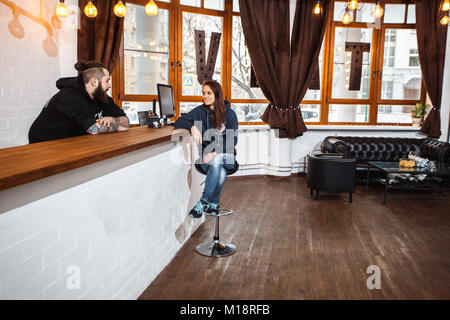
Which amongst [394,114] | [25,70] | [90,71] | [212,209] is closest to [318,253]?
[212,209]

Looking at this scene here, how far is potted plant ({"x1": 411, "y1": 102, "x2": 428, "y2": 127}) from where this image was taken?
6562 mm

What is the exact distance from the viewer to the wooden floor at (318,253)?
2564mm

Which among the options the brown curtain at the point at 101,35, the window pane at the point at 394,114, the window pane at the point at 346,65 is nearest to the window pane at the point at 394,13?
the window pane at the point at 346,65

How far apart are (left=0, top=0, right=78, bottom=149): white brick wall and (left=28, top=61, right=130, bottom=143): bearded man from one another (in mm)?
900

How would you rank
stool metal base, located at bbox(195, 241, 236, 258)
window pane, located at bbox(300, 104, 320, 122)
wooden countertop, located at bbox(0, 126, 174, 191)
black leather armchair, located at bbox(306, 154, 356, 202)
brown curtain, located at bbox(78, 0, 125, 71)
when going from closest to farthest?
wooden countertop, located at bbox(0, 126, 174, 191) < stool metal base, located at bbox(195, 241, 236, 258) < brown curtain, located at bbox(78, 0, 125, 71) < black leather armchair, located at bbox(306, 154, 356, 202) < window pane, located at bbox(300, 104, 320, 122)

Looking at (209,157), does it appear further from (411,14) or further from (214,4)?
(411,14)

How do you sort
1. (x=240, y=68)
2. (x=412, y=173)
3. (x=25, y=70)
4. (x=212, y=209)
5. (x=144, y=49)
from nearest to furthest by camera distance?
1. (x=212, y=209)
2. (x=25, y=70)
3. (x=412, y=173)
4. (x=144, y=49)
5. (x=240, y=68)

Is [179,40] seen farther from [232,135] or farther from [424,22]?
[424,22]

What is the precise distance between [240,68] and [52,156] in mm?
5090

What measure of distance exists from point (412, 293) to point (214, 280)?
138 cm

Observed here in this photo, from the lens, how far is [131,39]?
204 inches

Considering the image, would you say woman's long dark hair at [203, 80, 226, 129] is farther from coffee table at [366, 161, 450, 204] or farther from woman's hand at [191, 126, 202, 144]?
coffee table at [366, 161, 450, 204]

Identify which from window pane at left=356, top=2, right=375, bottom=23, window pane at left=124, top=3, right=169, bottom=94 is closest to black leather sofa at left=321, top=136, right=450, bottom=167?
window pane at left=356, top=2, right=375, bottom=23

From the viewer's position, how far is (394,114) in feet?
22.5
